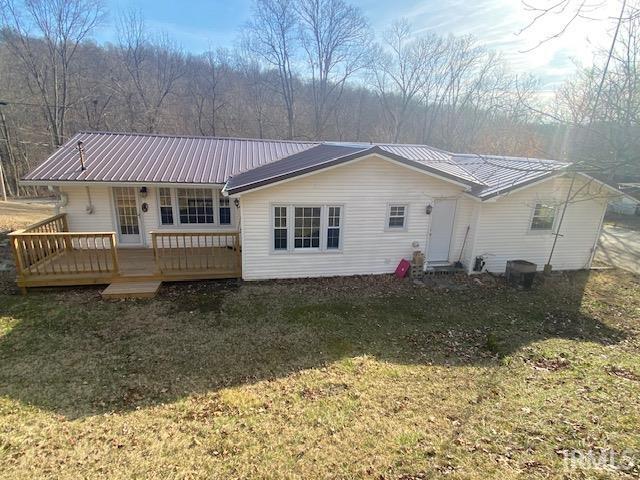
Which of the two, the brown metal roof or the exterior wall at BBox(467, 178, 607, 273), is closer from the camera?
the brown metal roof

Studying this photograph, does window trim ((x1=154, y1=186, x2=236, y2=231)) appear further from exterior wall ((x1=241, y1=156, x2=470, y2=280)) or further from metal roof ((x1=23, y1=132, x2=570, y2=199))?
exterior wall ((x1=241, y1=156, x2=470, y2=280))

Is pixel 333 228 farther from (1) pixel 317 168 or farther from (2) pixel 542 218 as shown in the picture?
(2) pixel 542 218

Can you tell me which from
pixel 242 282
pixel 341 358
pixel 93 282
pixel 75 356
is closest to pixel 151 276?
pixel 93 282

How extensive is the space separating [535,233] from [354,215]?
6612mm

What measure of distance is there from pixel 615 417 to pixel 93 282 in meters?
10.8

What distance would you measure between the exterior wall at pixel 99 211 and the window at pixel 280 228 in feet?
12.1

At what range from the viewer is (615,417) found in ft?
15.2

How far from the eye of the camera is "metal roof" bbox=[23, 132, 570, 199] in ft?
30.3

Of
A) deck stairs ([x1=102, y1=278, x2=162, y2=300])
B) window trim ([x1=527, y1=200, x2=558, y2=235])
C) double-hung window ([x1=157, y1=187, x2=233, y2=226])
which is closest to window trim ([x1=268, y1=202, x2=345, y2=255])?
double-hung window ([x1=157, y1=187, x2=233, y2=226])

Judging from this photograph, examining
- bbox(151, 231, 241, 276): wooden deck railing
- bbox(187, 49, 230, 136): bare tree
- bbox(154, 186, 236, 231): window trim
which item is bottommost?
bbox(151, 231, 241, 276): wooden deck railing

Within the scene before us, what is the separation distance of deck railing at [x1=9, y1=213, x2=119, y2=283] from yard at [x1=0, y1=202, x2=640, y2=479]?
0.58 m

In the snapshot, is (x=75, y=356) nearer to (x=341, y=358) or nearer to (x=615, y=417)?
(x=341, y=358)

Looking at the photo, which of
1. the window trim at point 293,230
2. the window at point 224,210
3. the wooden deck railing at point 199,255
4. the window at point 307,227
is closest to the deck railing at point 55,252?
the wooden deck railing at point 199,255

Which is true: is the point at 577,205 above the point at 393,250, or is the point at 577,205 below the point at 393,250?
above
